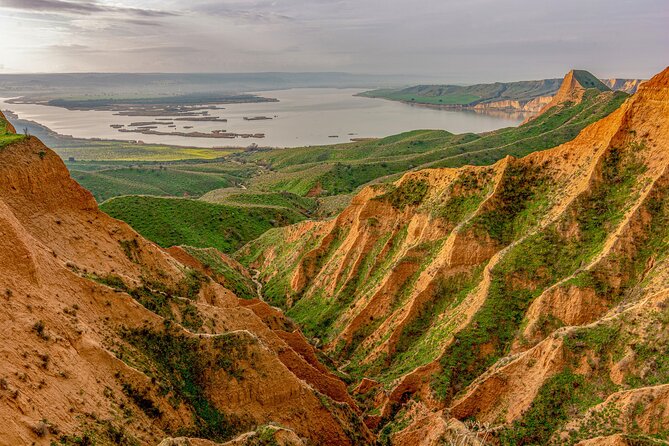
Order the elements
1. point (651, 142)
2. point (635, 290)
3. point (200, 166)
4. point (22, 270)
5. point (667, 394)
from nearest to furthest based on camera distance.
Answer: point (22, 270)
point (667, 394)
point (635, 290)
point (651, 142)
point (200, 166)

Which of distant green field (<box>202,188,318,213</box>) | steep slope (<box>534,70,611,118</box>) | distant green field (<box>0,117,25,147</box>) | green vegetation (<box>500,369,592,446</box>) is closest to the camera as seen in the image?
green vegetation (<box>500,369,592,446</box>)

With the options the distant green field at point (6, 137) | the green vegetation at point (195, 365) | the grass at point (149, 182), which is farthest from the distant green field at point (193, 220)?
the grass at point (149, 182)

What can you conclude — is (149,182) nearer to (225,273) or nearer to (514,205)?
(225,273)

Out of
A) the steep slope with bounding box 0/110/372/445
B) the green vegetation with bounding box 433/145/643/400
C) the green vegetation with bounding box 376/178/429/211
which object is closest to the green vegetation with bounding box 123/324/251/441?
the steep slope with bounding box 0/110/372/445

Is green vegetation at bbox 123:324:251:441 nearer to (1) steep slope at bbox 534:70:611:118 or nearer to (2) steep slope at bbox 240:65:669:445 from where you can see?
(2) steep slope at bbox 240:65:669:445

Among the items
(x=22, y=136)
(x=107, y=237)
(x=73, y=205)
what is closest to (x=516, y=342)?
(x=107, y=237)

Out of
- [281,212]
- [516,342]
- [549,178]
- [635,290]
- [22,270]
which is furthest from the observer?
[281,212]

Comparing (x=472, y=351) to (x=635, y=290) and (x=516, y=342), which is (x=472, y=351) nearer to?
(x=516, y=342)
